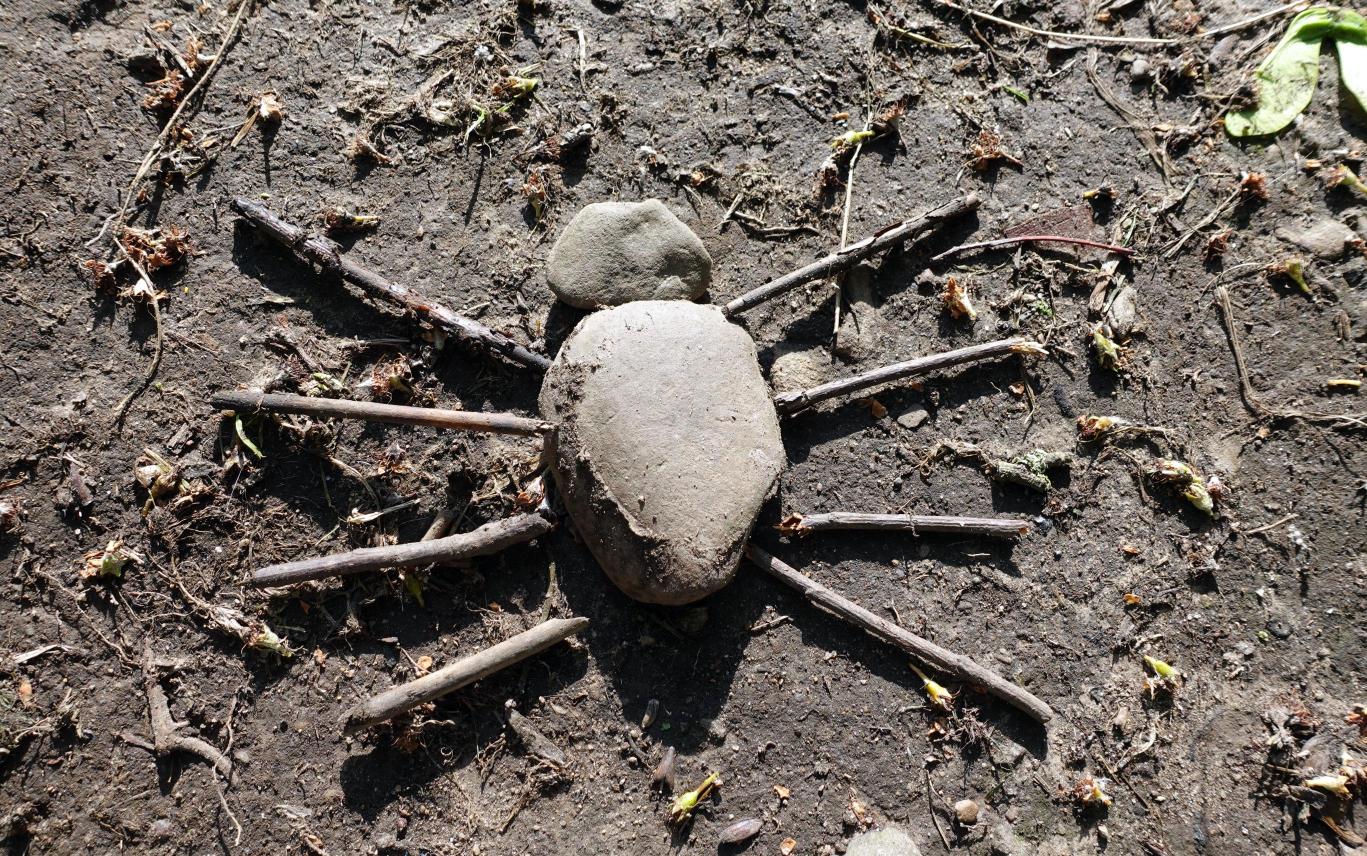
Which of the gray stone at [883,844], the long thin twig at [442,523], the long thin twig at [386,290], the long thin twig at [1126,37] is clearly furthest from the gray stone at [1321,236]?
the long thin twig at [442,523]

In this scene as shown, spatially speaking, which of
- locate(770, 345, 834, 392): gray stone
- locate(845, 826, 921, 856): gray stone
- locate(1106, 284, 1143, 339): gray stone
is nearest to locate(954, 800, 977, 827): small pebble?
locate(845, 826, 921, 856): gray stone

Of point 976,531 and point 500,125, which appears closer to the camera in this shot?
point 976,531

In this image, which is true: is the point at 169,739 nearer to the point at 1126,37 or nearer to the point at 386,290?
the point at 386,290

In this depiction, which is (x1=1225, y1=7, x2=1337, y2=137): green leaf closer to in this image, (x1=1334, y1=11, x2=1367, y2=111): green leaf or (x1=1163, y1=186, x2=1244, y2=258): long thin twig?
(x1=1334, y1=11, x2=1367, y2=111): green leaf

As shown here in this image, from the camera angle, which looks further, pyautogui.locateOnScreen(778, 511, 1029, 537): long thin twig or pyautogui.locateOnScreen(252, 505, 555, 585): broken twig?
pyautogui.locateOnScreen(778, 511, 1029, 537): long thin twig

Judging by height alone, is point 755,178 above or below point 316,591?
above

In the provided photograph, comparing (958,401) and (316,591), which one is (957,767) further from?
(316,591)

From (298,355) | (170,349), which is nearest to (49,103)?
(170,349)
